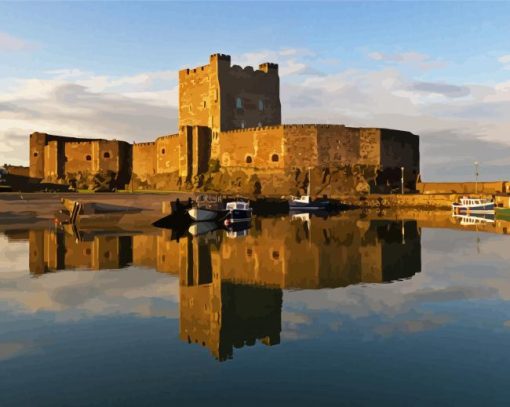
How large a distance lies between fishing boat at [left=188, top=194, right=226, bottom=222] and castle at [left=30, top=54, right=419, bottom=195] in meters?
19.0

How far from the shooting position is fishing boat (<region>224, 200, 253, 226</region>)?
36.6 meters

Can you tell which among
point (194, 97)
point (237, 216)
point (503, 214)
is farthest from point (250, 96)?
point (503, 214)

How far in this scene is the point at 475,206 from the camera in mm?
50000

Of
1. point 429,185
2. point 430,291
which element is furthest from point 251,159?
point 430,291

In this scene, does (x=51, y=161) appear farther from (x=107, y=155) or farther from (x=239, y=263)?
(x=239, y=263)

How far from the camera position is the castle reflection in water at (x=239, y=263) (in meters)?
9.78

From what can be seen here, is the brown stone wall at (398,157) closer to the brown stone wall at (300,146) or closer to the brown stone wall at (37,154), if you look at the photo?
the brown stone wall at (300,146)

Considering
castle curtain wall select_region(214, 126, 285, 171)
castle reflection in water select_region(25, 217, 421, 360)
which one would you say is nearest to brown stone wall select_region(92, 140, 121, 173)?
castle curtain wall select_region(214, 126, 285, 171)

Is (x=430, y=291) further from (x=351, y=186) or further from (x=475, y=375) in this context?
(x=351, y=186)

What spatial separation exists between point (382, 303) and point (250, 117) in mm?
52859

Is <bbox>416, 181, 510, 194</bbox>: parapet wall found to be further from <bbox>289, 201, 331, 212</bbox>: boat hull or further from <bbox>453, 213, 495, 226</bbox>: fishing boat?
<bbox>289, 201, 331, 212</bbox>: boat hull

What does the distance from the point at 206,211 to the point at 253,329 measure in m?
27.7

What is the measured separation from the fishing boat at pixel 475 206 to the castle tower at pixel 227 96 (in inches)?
978

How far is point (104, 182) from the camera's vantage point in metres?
65.4
